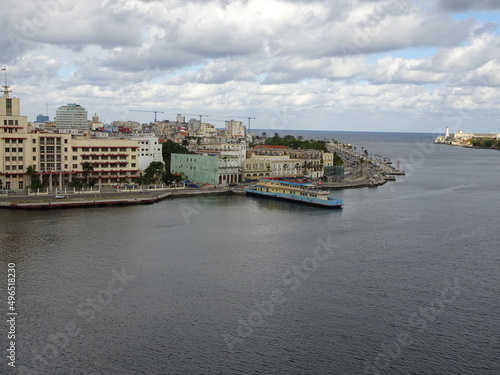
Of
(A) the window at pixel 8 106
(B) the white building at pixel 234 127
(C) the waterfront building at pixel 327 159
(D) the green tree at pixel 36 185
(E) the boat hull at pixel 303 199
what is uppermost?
(B) the white building at pixel 234 127

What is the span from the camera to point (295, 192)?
100 ft

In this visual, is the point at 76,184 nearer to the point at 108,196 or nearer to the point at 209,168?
the point at 108,196

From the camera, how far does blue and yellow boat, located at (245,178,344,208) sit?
28098mm

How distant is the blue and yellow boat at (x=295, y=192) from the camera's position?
92.2 feet

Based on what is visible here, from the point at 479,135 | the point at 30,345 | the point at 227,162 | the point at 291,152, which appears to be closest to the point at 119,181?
the point at 227,162

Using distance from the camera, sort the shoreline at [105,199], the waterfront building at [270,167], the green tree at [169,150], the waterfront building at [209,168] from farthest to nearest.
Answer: the green tree at [169,150] < the waterfront building at [270,167] < the waterfront building at [209,168] < the shoreline at [105,199]

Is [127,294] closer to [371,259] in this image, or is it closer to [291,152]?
[371,259]

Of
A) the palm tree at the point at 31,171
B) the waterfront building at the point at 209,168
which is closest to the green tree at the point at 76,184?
the palm tree at the point at 31,171

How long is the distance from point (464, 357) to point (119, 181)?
82.3ft

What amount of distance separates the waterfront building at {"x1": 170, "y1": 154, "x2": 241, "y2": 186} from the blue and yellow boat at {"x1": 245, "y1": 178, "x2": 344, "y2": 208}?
2448 millimetres

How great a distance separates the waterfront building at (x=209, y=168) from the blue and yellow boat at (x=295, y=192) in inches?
96.4

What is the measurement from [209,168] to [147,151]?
455 centimetres

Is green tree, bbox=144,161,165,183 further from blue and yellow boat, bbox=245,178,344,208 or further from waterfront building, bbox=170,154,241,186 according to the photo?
blue and yellow boat, bbox=245,178,344,208

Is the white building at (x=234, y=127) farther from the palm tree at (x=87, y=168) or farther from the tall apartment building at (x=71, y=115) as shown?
the palm tree at (x=87, y=168)
